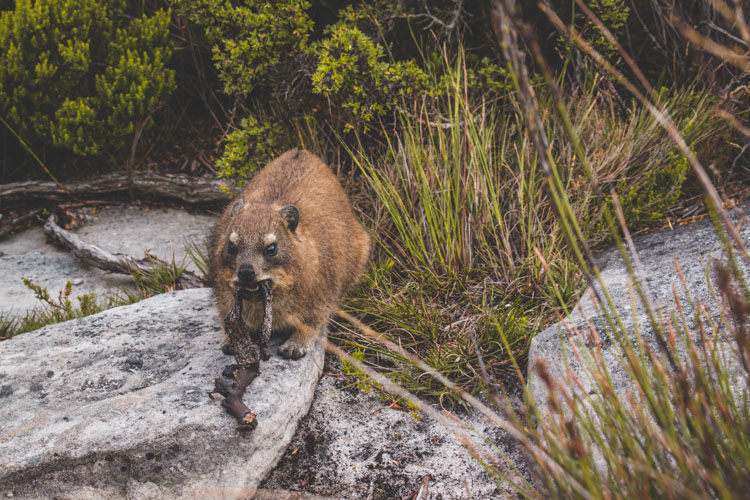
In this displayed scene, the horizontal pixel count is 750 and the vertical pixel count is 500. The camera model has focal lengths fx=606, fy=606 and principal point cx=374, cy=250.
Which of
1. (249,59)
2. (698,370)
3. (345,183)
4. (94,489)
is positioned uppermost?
(249,59)

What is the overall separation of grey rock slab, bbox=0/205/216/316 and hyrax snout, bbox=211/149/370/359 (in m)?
1.51

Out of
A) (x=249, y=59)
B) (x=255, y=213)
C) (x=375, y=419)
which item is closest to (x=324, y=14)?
(x=249, y=59)

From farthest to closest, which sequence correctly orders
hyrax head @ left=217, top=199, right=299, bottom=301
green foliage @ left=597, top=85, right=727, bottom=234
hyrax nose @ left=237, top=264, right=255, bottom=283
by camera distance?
green foliage @ left=597, top=85, right=727, bottom=234 < hyrax head @ left=217, top=199, right=299, bottom=301 < hyrax nose @ left=237, top=264, right=255, bottom=283

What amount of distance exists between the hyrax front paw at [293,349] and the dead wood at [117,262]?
1.83 metres

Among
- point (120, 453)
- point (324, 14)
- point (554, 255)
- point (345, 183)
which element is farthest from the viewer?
point (324, 14)

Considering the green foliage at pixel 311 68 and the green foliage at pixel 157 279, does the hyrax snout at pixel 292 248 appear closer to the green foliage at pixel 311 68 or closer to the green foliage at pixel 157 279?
the green foliage at pixel 311 68

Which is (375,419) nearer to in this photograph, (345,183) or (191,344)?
(191,344)

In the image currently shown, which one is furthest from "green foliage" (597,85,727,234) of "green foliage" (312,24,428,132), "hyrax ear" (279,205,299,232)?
"hyrax ear" (279,205,299,232)

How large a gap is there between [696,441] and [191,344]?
3112 mm

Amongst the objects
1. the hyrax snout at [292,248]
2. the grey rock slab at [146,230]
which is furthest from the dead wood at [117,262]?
the hyrax snout at [292,248]

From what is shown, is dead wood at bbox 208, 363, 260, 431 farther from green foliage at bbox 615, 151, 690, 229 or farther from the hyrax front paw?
green foliage at bbox 615, 151, 690, 229

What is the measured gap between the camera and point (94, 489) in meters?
3.16

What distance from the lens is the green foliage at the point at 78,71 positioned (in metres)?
5.65

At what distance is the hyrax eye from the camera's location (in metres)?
3.67
